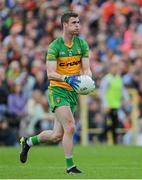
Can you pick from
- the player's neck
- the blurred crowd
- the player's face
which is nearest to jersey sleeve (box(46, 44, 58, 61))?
the player's neck

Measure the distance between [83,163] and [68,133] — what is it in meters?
3.52

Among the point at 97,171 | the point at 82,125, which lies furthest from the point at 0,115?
the point at 97,171

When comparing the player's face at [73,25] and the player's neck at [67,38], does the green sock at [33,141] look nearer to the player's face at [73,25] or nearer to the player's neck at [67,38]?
the player's neck at [67,38]

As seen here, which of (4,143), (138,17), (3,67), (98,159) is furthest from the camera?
(138,17)

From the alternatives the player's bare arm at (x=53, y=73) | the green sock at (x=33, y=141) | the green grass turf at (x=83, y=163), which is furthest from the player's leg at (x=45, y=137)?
the player's bare arm at (x=53, y=73)

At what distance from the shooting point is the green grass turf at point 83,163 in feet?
44.3

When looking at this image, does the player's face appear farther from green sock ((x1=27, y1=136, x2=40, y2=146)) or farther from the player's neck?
green sock ((x1=27, y1=136, x2=40, y2=146))

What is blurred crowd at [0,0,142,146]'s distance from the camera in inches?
1005

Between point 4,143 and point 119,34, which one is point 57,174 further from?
point 119,34

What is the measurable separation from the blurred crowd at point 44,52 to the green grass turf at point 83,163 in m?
2.21

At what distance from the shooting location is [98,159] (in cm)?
1852

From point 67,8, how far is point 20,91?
5.01 m

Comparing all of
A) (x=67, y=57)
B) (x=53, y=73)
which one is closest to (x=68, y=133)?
(x=53, y=73)

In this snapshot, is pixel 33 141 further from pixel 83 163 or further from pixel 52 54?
pixel 83 163
